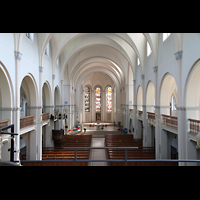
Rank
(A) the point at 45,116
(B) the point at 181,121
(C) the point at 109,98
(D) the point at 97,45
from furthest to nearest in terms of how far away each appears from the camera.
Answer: (C) the point at 109,98 < (D) the point at 97,45 < (A) the point at 45,116 < (B) the point at 181,121

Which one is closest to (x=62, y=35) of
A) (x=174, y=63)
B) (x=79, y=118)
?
(x=174, y=63)

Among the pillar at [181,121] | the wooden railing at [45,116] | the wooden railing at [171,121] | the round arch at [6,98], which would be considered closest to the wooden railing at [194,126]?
the pillar at [181,121]

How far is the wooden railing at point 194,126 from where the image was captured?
30.0ft

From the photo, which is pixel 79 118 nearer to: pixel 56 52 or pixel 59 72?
pixel 59 72

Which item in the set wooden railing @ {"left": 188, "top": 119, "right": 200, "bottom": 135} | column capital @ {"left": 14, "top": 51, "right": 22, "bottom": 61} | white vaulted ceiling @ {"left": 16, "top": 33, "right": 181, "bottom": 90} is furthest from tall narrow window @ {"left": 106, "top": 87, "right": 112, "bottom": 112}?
wooden railing @ {"left": 188, "top": 119, "right": 200, "bottom": 135}

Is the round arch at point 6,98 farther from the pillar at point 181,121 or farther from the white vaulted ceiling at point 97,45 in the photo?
the pillar at point 181,121

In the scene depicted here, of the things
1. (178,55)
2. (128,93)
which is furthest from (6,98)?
(128,93)

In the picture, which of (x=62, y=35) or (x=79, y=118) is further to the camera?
(x=79, y=118)

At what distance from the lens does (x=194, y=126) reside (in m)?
9.52

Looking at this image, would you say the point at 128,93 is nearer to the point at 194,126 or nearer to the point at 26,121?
the point at 26,121

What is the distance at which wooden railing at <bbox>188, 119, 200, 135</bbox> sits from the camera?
9148 millimetres

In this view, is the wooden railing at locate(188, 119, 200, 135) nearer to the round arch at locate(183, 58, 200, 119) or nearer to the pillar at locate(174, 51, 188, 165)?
the pillar at locate(174, 51, 188, 165)
